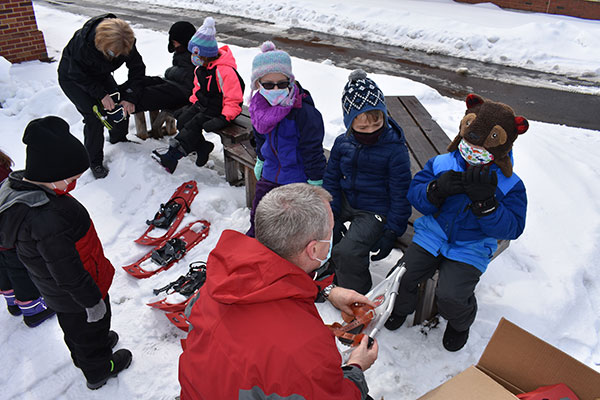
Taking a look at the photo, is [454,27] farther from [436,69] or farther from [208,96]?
[208,96]

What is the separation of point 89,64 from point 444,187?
3962 millimetres

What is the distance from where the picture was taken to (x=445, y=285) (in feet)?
9.95

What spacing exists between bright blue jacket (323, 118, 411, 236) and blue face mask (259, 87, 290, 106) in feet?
1.95

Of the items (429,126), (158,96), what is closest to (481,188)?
(429,126)

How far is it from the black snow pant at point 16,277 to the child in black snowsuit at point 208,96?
2171 mm

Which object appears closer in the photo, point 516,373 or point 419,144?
point 516,373

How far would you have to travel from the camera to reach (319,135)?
3.80 meters

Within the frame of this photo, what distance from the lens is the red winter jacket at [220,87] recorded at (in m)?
4.93

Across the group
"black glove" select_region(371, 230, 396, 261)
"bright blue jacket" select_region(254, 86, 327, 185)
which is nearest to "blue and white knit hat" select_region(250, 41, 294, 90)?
"bright blue jacket" select_region(254, 86, 327, 185)

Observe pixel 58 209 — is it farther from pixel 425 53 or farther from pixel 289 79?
pixel 425 53

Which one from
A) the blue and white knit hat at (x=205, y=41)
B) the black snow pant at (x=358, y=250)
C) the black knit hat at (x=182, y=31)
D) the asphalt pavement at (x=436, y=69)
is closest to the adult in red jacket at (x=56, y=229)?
the black snow pant at (x=358, y=250)

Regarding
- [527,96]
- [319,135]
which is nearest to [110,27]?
[319,135]

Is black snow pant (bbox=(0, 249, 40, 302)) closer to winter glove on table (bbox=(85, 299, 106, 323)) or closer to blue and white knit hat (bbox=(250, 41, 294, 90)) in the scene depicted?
winter glove on table (bbox=(85, 299, 106, 323))

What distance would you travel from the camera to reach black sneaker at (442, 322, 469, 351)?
10.4 feet
